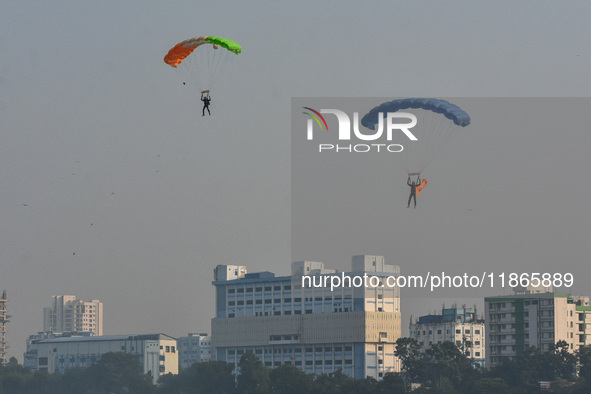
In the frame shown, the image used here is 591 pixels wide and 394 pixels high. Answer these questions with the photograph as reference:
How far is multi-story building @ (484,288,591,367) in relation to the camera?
150750mm

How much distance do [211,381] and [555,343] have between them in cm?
4275

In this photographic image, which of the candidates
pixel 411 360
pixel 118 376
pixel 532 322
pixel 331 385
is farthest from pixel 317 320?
pixel 331 385

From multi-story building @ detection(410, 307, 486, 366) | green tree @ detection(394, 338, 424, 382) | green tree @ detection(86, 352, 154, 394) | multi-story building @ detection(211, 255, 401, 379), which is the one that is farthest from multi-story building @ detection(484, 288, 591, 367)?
green tree @ detection(86, 352, 154, 394)

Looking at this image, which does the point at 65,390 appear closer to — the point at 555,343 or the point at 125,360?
the point at 125,360

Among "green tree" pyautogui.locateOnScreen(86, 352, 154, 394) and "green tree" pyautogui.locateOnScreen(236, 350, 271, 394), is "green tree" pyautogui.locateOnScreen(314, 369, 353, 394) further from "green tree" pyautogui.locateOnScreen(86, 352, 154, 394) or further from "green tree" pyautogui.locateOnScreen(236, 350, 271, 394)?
→ "green tree" pyautogui.locateOnScreen(86, 352, 154, 394)

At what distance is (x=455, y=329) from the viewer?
188m

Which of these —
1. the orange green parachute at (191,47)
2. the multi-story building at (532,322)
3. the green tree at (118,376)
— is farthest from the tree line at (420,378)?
the orange green parachute at (191,47)

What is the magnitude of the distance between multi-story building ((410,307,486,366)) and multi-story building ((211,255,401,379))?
9.59 m

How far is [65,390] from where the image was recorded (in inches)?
6781

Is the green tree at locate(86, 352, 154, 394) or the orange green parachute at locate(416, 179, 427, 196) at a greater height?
the orange green parachute at locate(416, 179, 427, 196)

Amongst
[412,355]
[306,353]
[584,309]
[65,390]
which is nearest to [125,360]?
[65,390]

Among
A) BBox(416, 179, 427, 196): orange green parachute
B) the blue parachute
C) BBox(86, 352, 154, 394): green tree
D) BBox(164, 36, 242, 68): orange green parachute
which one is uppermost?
BBox(164, 36, 242, 68): orange green parachute

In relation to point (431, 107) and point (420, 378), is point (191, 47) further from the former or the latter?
point (420, 378)

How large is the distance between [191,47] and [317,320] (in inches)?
4660
